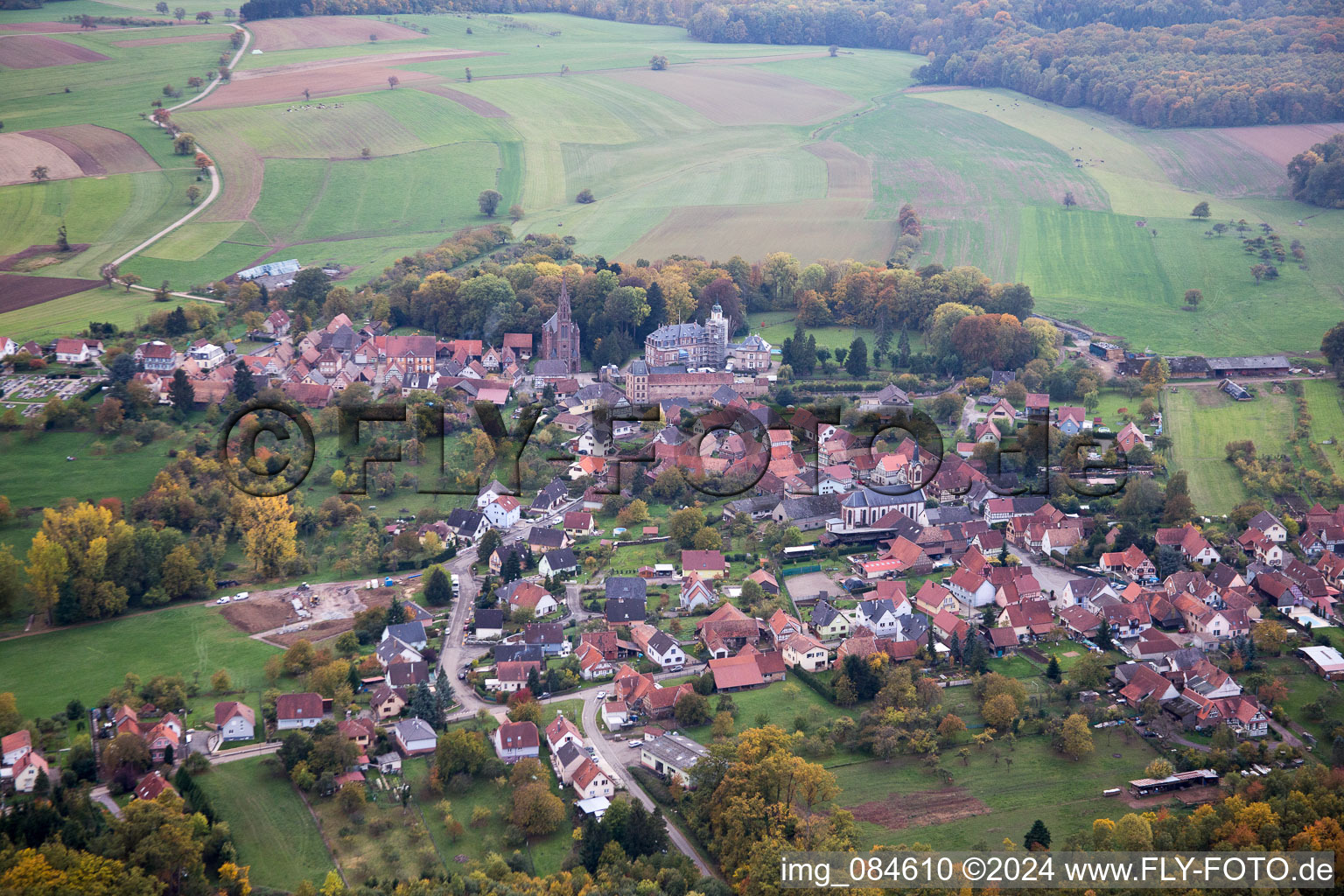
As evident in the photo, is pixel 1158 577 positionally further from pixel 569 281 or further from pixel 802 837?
pixel 569 281

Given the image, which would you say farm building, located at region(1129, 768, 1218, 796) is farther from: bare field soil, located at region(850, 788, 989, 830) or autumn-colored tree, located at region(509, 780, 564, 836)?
autumn-colored tree, located at region(509, 780, 564, 836)

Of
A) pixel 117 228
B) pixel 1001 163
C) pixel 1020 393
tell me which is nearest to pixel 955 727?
pixel 1020 393

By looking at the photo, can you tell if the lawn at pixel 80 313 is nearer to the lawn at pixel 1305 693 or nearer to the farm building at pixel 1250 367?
the lawn at pixel 1305 693

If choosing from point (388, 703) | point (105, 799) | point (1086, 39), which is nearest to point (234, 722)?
point (105, 799)

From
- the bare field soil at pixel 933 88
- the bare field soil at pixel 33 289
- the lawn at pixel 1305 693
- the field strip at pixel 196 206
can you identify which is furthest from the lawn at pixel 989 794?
the bare field soil at pixel 933 88

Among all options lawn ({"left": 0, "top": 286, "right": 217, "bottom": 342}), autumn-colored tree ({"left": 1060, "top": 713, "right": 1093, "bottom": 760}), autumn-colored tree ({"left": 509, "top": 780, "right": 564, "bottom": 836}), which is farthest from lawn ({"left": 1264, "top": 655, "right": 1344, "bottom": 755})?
lawn ({"left": 0, "top": 286, "right": 217, "bottom": 342})
